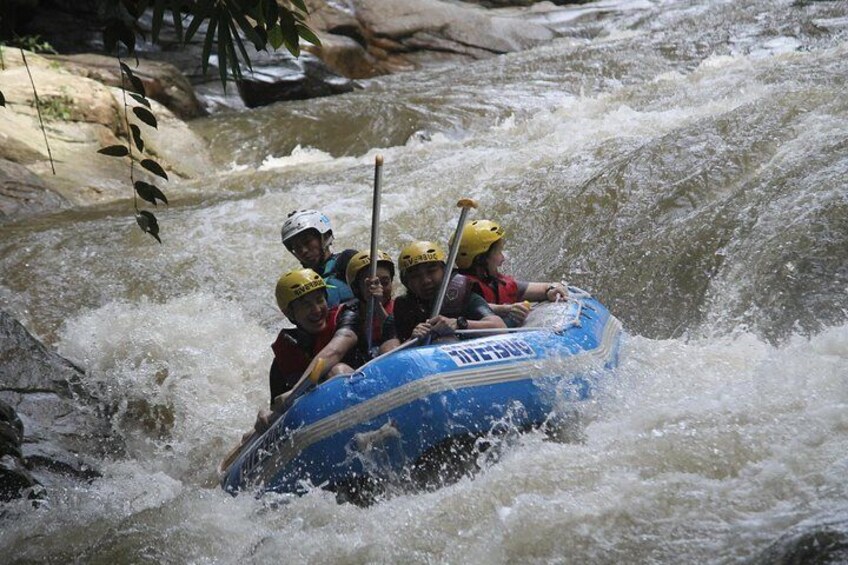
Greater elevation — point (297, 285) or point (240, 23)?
point (240, 23)

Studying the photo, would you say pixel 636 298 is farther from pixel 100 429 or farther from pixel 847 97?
pixel 100 429

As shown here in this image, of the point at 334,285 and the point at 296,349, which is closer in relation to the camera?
the point at 296,349

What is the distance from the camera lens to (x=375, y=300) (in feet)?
16.0

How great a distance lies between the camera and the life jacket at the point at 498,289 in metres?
5.55

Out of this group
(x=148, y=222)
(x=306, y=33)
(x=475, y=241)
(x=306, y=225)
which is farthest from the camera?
(x=306, y=225)

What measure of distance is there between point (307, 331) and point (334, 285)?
2.58 feet

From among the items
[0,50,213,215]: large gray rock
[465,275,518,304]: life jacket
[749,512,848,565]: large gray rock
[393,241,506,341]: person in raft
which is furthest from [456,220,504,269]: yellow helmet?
[0,50,213,215]: large gray rock

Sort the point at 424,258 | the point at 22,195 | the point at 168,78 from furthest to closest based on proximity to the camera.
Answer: the point at 168,78 → the point at 22,195 → the point at 424,258

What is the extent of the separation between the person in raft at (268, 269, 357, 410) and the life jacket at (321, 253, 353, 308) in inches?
19.2

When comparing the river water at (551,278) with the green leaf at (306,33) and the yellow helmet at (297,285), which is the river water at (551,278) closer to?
the yellow helmet at (297,285)

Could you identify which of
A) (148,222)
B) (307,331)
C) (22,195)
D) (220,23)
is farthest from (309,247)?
(22,195)

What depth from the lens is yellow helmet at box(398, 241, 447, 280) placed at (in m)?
4.96

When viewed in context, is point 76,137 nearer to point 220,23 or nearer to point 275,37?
point 275,37

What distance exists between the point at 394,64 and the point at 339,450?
14112 millimetres
